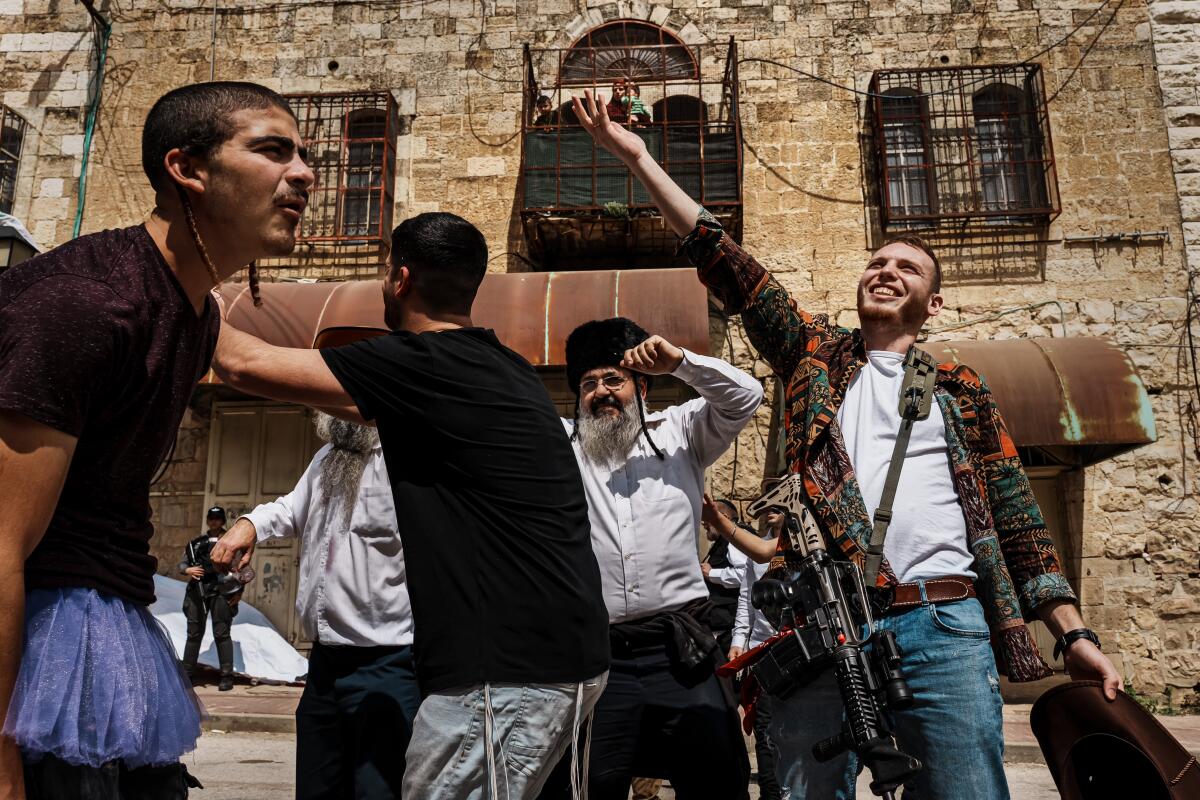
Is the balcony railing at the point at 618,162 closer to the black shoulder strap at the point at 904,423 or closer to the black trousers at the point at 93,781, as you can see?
the black shoulder strap at the point at 904,423

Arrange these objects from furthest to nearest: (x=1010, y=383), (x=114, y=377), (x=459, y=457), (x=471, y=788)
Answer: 1. (x=1010, y=383)
2. (x=459, y=457)
3. (x=471, y=788)
4. (x=114, y=377)

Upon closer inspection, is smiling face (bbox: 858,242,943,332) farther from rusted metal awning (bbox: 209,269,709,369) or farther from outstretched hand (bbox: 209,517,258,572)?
rusted metal awning (bbox: 209,269,709,369)

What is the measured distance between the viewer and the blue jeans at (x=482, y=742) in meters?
1.78

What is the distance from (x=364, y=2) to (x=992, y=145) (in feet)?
28.7

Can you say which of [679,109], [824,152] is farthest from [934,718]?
[679,109]

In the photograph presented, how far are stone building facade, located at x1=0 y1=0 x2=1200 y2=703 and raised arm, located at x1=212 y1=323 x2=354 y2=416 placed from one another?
8.59m

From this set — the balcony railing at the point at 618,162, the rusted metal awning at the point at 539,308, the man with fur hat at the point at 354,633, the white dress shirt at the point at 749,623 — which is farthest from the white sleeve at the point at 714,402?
the balcony railing at the point at 618,162

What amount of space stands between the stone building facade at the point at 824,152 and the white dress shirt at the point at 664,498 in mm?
6788

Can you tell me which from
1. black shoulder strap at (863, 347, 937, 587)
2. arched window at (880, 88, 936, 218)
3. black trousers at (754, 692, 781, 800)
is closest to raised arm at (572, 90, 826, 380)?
black shoulder strap at (863, 347, 937, 587)

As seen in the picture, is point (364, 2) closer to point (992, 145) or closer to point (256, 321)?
point (256, 321)

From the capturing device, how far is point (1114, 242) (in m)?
10.2

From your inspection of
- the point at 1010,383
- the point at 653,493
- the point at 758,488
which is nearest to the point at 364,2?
the point at 758,488

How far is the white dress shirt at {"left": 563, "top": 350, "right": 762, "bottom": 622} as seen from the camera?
3129mm

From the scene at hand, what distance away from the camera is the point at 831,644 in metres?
2.28
